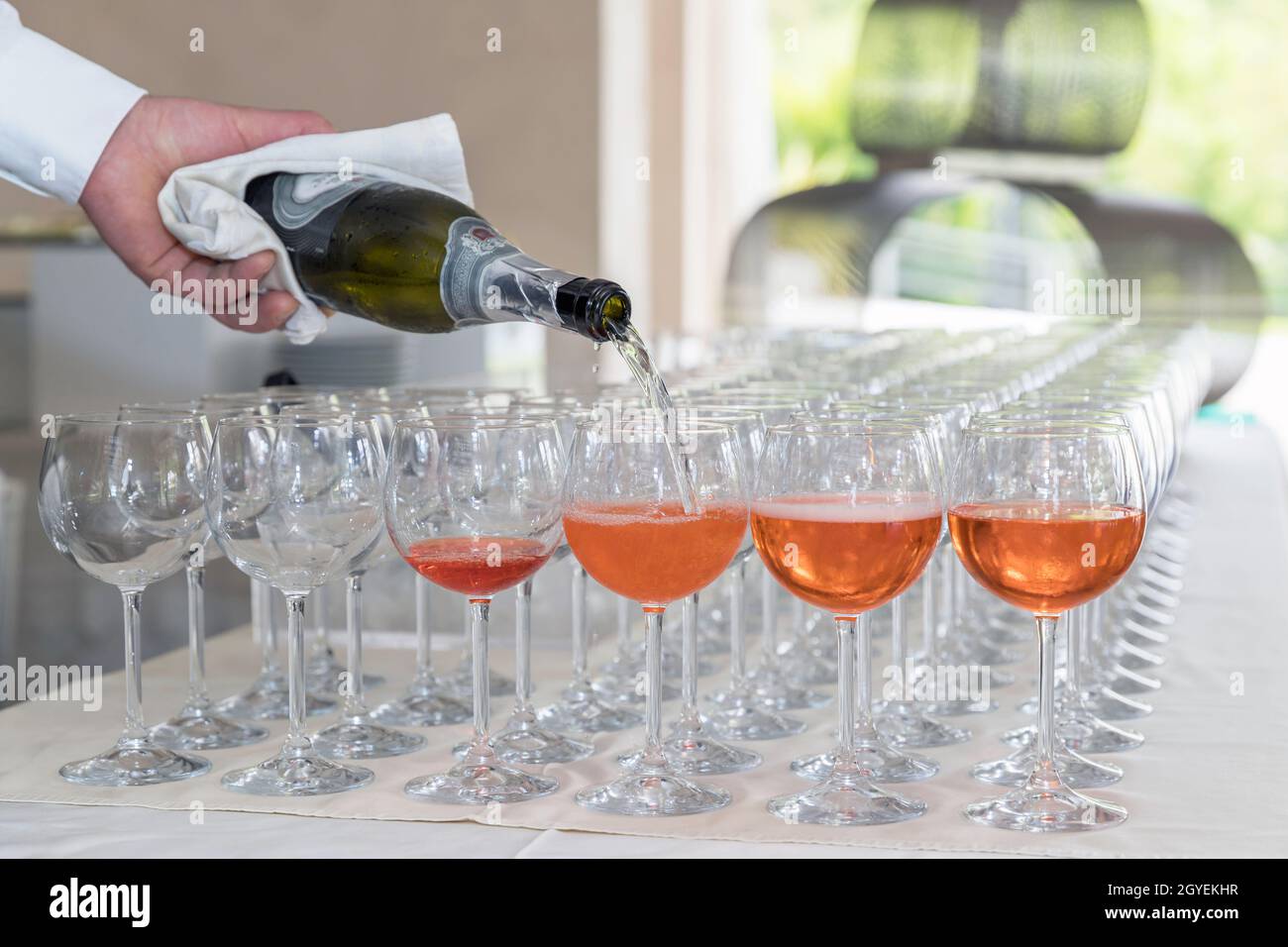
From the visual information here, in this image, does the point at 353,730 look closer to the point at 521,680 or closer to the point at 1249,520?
the point at 521,680

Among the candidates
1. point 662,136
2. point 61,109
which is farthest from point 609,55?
point 61,109

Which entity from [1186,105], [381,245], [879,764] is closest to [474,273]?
[381,245]

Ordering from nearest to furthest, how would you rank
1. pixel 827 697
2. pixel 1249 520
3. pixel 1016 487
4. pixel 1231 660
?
pixel 1016 487 → pixel 827 697 → pixel 1231 660 → pixel 1249 520

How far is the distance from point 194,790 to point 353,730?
155 millimetres

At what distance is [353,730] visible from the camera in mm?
1257

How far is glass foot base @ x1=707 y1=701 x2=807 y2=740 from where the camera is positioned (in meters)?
1.27

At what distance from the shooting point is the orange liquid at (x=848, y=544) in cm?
105

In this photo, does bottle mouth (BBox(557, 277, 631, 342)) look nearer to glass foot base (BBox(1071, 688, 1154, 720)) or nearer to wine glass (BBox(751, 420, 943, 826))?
wine glass (BBox(751, 420, 943, 826))

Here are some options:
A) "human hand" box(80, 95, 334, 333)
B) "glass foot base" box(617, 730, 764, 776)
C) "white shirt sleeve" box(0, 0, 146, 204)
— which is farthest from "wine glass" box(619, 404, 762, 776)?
"white shirt sleeve" box(0, 0, 146, 204)

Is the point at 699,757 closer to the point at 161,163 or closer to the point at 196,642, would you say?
the point at 196,642

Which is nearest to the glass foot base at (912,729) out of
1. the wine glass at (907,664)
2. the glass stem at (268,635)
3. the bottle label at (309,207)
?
the wine glass at (907,664)

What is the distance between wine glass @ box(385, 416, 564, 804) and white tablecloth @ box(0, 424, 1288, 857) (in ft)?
0.13

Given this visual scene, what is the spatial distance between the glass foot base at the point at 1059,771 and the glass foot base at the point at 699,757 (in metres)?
0.16

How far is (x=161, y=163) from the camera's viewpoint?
1.61 m
